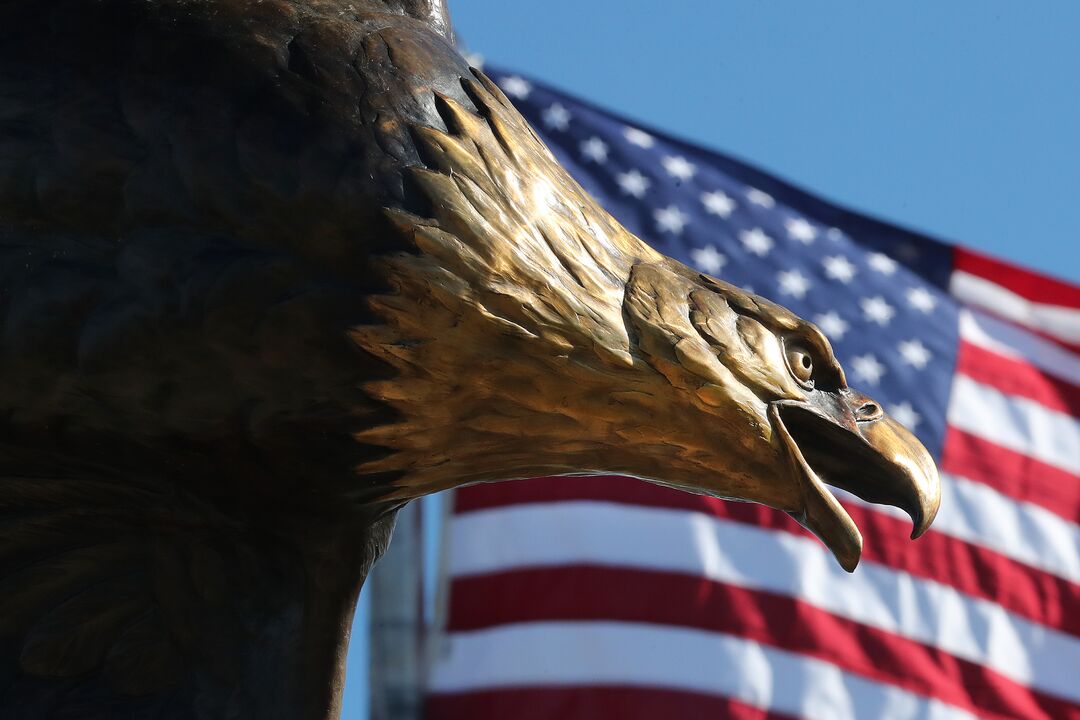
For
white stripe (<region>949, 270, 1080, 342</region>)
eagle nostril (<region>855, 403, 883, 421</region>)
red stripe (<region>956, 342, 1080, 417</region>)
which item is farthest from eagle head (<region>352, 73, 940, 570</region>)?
white stripe (<region>949, 270, 1080, 342</region>)

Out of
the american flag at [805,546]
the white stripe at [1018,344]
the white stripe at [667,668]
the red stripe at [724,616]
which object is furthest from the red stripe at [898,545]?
the white stripe at [1018,344]

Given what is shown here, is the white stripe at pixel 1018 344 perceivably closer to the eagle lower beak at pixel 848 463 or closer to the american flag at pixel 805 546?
the american flag at pixel 805 546

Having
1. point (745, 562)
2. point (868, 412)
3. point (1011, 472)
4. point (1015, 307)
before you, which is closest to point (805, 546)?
point (745, 562)

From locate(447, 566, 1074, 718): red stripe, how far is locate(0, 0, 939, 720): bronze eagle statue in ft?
13.3

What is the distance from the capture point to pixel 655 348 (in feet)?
5.68

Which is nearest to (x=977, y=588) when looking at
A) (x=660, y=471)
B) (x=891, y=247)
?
(x=891, y=247)

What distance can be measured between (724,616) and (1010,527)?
1.16 metres

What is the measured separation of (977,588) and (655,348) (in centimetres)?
481

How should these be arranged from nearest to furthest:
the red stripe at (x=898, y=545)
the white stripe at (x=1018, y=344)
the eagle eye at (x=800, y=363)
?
the eagle eye at (x=800, y=363), the red stripe at (x=898, y=545), the white stripe at (x=1018, y=344)

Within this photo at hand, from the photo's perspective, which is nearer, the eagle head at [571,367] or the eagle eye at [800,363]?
the eagle head at [571,367]

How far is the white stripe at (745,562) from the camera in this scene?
5.96 metres

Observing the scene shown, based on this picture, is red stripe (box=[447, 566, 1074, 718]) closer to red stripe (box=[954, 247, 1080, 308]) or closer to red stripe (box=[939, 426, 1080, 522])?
red stripe (box=[939, 426, 1080, 522])

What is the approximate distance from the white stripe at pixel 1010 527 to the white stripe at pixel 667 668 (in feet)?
2.07

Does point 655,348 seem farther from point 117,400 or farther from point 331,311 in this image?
point 117,400
